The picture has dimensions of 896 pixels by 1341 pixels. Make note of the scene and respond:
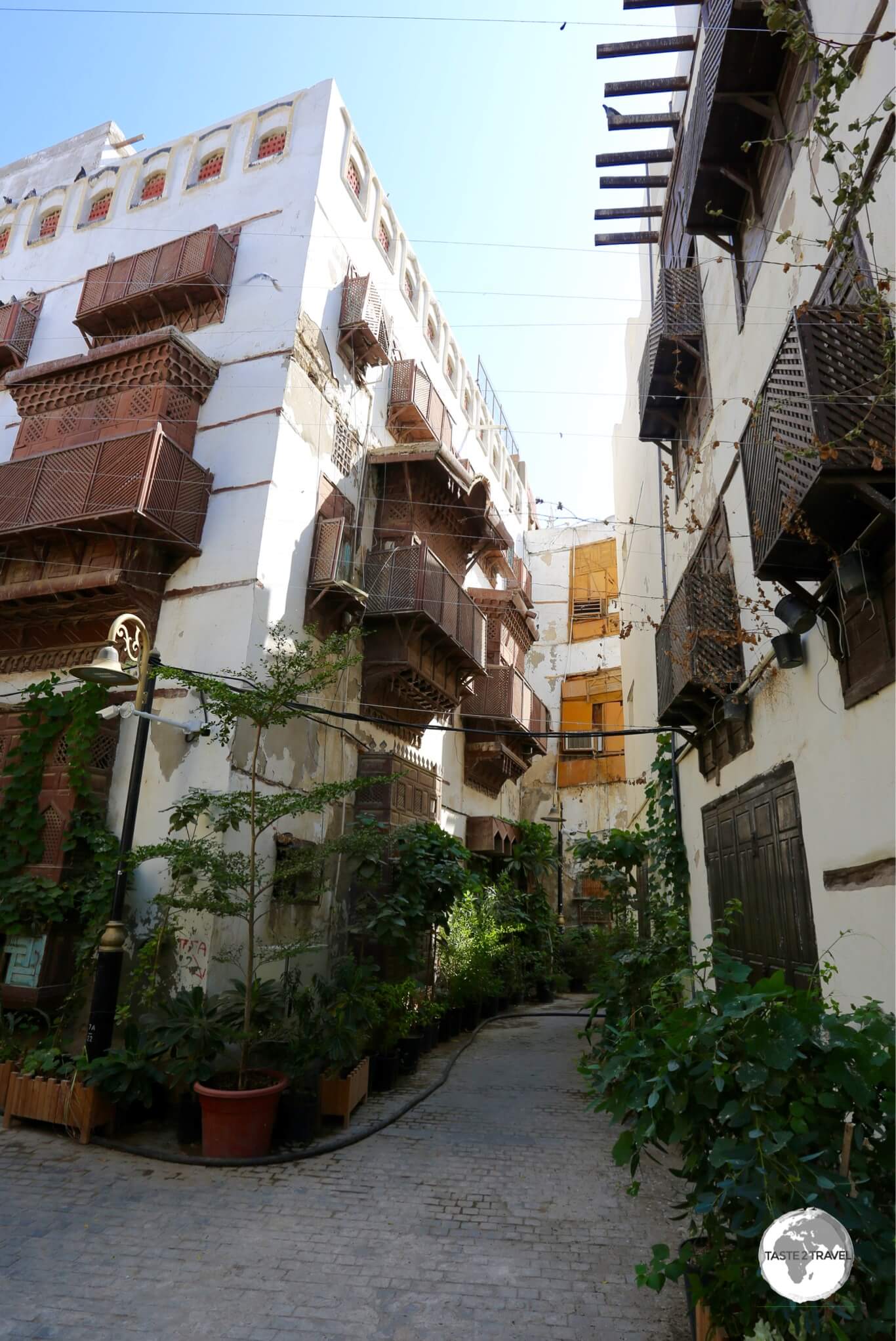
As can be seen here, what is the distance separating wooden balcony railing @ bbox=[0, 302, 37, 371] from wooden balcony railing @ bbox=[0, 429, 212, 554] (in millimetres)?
5049

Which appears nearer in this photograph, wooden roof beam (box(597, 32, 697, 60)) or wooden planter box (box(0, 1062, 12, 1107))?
wooden planter box (box(0, 1062, 12, 1107))

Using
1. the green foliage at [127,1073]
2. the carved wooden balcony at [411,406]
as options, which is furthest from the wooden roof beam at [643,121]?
the green foliage at [127,1073]

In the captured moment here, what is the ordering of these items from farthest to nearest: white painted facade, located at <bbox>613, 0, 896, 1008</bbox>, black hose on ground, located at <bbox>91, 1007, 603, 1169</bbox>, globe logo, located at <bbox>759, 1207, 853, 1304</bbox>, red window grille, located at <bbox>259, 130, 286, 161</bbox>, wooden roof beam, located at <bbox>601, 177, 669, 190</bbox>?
red window grille, located at <bbox>259, 130, 286, 161</bbox>
wooden roof beam, located at <bbox>601, 177, 669, 190</bbox>
black hose on ground, located at <bbox>91, 1007, 603, 1169</bbox>
white painted facade, located at <bbox>613, 0, 896, 1008</bbox>
globe logo, located at <bbox>759, 1207, 853, 1304</bbox>

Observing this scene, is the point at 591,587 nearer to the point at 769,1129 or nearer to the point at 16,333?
the point at 16,333

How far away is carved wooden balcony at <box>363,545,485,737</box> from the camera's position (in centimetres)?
1246

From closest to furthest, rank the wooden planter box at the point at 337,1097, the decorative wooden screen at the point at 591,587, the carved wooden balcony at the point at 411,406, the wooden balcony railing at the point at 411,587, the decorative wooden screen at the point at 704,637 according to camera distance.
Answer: the decorative wooden screen at the point at 704,637 < the wooden planter box at the point at 337,1097 < the wooden balcony railing at the point at 411,587 < the carved wooden balcony at the point at 411,406 < the decorative wooden screen at the point at 591,587

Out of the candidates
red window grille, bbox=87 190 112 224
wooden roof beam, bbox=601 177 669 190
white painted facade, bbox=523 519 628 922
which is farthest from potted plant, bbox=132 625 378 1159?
white painted facade, bbox=523 519 628 922

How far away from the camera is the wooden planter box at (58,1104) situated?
269 inches

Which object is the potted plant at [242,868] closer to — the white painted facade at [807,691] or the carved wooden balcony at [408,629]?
the carved wooden balcony at [408,629]

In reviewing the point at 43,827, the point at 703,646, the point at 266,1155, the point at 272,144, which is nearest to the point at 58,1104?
the point at 266,1155

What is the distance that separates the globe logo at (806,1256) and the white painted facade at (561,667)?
19.3 meters

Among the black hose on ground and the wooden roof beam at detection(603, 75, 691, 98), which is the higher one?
A: the wooden roof beam at detection(603, 75, 691, 98)

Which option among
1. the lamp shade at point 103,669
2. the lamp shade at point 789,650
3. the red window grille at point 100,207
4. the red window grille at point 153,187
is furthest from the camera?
the red window grille at point 100,207

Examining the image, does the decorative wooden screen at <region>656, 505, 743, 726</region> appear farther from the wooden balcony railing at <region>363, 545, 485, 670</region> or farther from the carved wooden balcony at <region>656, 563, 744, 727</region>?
the wooden balcony railing at <region>363, 545, 485, 670</region>
